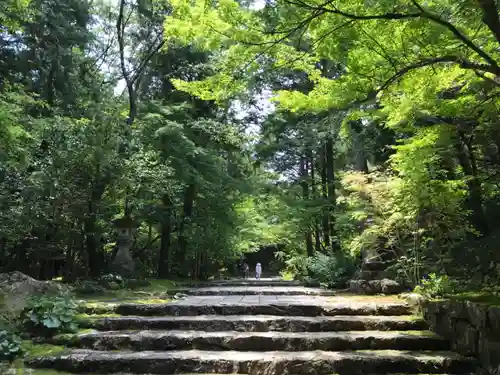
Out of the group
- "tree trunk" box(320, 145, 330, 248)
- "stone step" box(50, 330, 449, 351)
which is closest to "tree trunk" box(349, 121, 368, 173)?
"tree trunk" box(320, 145, 330, 248)

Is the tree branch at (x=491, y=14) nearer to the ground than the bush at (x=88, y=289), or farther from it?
farther from it

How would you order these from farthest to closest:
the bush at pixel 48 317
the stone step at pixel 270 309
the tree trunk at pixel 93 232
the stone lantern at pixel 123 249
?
the stone lantern at pixel 123 249 → the tree trunk at pixel 93 232 → the stone step at pixel 270 309 → the bush at pixel 48 317

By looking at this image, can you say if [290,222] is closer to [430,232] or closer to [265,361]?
[430,232]

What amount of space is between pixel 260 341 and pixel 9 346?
2945mm

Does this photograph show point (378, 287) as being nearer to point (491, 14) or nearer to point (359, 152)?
point (359, 152)

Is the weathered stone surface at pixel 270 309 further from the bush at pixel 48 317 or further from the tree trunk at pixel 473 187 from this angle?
the tree trunk at pixel 473 187

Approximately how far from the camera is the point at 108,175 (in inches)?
380

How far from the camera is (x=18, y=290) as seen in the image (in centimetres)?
623

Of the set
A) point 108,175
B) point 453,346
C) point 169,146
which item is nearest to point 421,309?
point 453,346

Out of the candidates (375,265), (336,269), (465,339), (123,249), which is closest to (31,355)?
(465,339)

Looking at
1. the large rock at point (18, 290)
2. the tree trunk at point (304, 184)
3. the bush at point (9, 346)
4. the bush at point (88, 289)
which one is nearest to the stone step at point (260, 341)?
the bush at point (9, 346)

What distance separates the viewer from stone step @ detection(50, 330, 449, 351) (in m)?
4.89

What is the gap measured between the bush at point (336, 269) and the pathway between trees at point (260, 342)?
152 inches

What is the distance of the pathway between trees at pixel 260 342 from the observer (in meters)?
4.38
